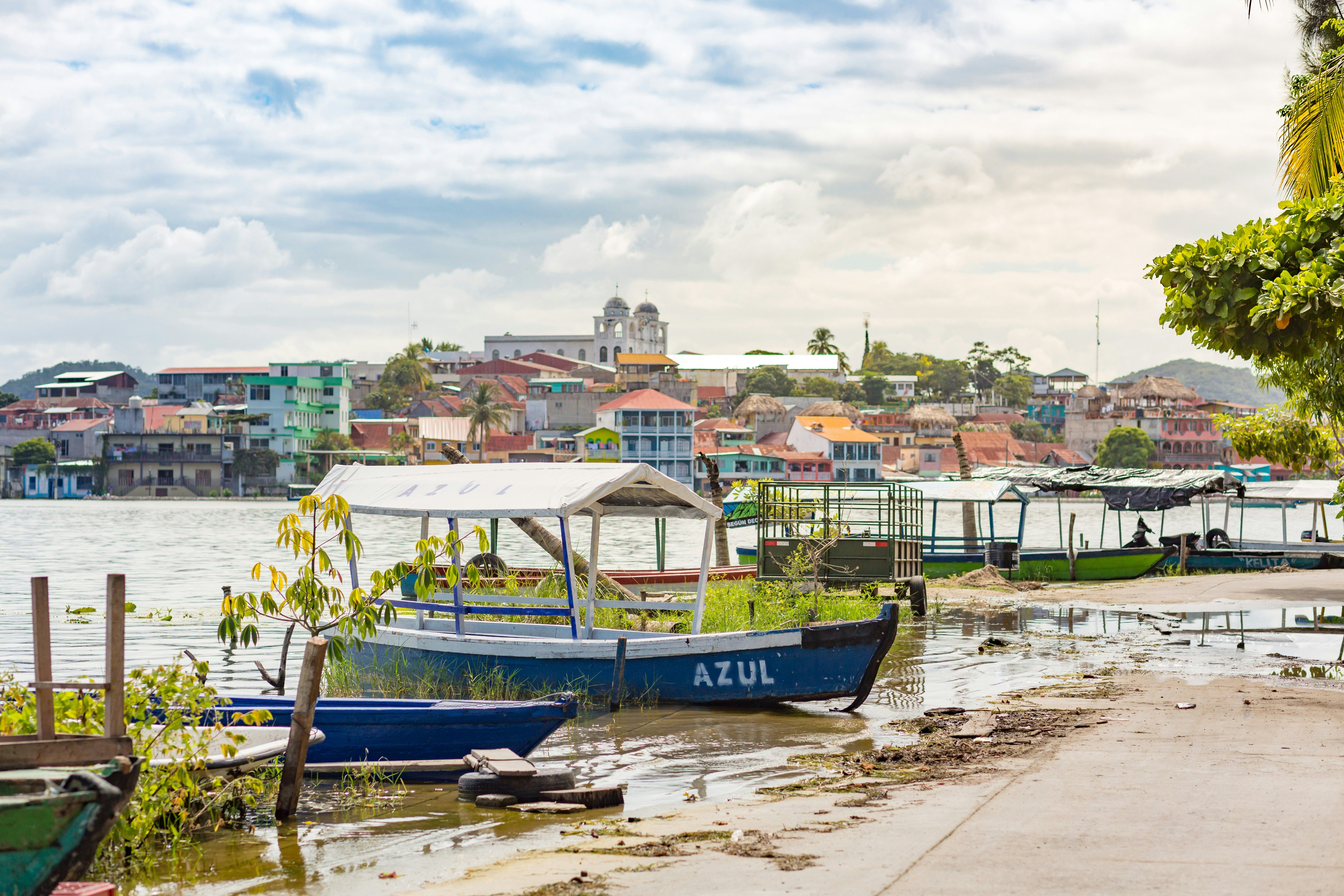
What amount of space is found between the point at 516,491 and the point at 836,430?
9549 cm

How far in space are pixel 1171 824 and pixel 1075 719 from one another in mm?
4860

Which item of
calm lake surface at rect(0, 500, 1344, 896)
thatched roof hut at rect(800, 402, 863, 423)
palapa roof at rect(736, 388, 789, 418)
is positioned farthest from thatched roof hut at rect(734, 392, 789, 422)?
calm lake surface at rect(0, 500, 1344, 896)

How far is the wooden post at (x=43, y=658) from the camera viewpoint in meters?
6.17

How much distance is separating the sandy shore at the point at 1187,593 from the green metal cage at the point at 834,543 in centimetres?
377

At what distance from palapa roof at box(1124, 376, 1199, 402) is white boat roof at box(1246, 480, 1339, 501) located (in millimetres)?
106738

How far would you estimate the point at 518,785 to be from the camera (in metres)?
9.35

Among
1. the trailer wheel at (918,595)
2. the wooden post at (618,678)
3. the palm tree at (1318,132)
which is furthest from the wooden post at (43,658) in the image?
the trailer wheel at (918,595)

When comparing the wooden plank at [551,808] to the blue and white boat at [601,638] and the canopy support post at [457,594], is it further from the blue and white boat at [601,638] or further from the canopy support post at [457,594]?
the canopy support post at [457,594]

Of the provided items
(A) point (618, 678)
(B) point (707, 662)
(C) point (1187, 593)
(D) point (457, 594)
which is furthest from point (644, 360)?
(B) point (707, 662)

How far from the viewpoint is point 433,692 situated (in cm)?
1393

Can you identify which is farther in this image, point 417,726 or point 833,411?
point 833,411

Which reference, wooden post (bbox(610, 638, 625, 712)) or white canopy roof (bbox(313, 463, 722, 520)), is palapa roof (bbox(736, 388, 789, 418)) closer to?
white canopy roof (bbox(313, 463, 722, 520))

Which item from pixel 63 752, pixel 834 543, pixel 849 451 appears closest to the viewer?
pixel 63 752

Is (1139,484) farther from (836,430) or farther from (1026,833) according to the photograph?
(836,430)
